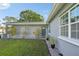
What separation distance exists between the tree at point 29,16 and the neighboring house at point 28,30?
1085 centimetres

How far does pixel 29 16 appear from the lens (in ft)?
97.6

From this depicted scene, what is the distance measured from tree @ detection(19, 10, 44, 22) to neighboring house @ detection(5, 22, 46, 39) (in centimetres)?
1085

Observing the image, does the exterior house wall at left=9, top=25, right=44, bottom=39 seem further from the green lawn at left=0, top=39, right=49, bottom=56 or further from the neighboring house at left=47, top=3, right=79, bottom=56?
the neighboring house at left=47, top=3, right=79, bottom=56

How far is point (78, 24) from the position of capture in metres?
4.29

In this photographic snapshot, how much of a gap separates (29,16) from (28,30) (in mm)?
11646

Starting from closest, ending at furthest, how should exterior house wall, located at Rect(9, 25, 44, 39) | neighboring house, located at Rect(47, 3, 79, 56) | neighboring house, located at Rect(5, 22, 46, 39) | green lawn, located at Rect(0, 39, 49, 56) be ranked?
neighboring house, located at Rect(47, 3, 79, 56), green lawn, located at Rect(0, 39, 49, 56), neighboring house, located at Rect(5, 22, 46, 39), exterior house wall, located at Rect(9, 25, 44, 39)

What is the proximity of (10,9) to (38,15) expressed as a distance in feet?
19.9

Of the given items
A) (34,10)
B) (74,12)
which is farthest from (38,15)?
(74,12)

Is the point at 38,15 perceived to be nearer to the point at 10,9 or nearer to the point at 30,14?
the point at 30,14

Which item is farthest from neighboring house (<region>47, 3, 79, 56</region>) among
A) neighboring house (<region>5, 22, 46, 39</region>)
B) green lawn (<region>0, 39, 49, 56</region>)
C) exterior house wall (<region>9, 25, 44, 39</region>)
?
exterior house wall (<region>9, 25, 44, 39</region>)

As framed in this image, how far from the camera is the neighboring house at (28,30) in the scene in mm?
18094

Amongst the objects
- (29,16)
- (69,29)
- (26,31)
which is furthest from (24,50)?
(29,16)

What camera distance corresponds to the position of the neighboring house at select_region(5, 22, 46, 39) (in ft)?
59.4

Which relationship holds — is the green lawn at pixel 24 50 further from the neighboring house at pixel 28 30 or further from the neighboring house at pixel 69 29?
the neighboring house at pixel 28 30
